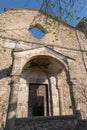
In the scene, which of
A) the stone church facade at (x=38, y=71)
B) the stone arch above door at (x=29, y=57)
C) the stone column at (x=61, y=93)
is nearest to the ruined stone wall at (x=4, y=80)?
the stone church facade at (x=38, y=71)

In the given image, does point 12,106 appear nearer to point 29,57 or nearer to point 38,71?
point 29,57

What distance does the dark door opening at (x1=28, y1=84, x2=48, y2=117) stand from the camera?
9.18m

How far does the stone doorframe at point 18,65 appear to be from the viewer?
20.3 feet

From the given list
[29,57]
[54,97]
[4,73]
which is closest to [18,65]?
[29,57]

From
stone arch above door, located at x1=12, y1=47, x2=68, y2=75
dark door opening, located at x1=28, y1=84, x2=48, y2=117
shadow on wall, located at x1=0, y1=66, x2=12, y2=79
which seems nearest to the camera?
stone arch above door, located at x1=12, y1=47, x2=68, y2=75

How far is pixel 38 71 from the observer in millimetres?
10141

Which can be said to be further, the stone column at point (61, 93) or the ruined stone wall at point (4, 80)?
the stone column at point (61, 93)

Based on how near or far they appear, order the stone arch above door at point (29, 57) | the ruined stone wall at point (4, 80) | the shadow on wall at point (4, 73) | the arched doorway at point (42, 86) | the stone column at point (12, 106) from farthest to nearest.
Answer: the arched doorway at point (42, 86) < the shadow on wall at point (4, 73) < the ruined stone wall at point (4, 80) < the stone arch above door at point (29, 57) < the stone column at point (12, 106)

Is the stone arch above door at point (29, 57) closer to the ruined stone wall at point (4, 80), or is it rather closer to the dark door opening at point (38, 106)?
the ruined stone wall at point (4, 80)

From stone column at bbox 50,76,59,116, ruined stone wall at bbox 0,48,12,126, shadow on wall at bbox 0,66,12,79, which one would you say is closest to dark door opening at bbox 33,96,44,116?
stone column at bbox 50,76,59,116

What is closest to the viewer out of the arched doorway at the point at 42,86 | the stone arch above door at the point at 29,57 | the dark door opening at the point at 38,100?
the stone arch above door at the point at 29,57

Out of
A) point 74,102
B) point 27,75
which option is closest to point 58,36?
point 27,75

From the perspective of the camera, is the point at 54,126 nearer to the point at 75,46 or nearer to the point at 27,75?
the point at 27,75

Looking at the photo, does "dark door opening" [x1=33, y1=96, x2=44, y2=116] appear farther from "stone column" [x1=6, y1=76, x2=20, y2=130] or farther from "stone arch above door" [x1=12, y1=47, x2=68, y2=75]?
"stone column" [x1=6, y1=76, x2=20, y2=130]
